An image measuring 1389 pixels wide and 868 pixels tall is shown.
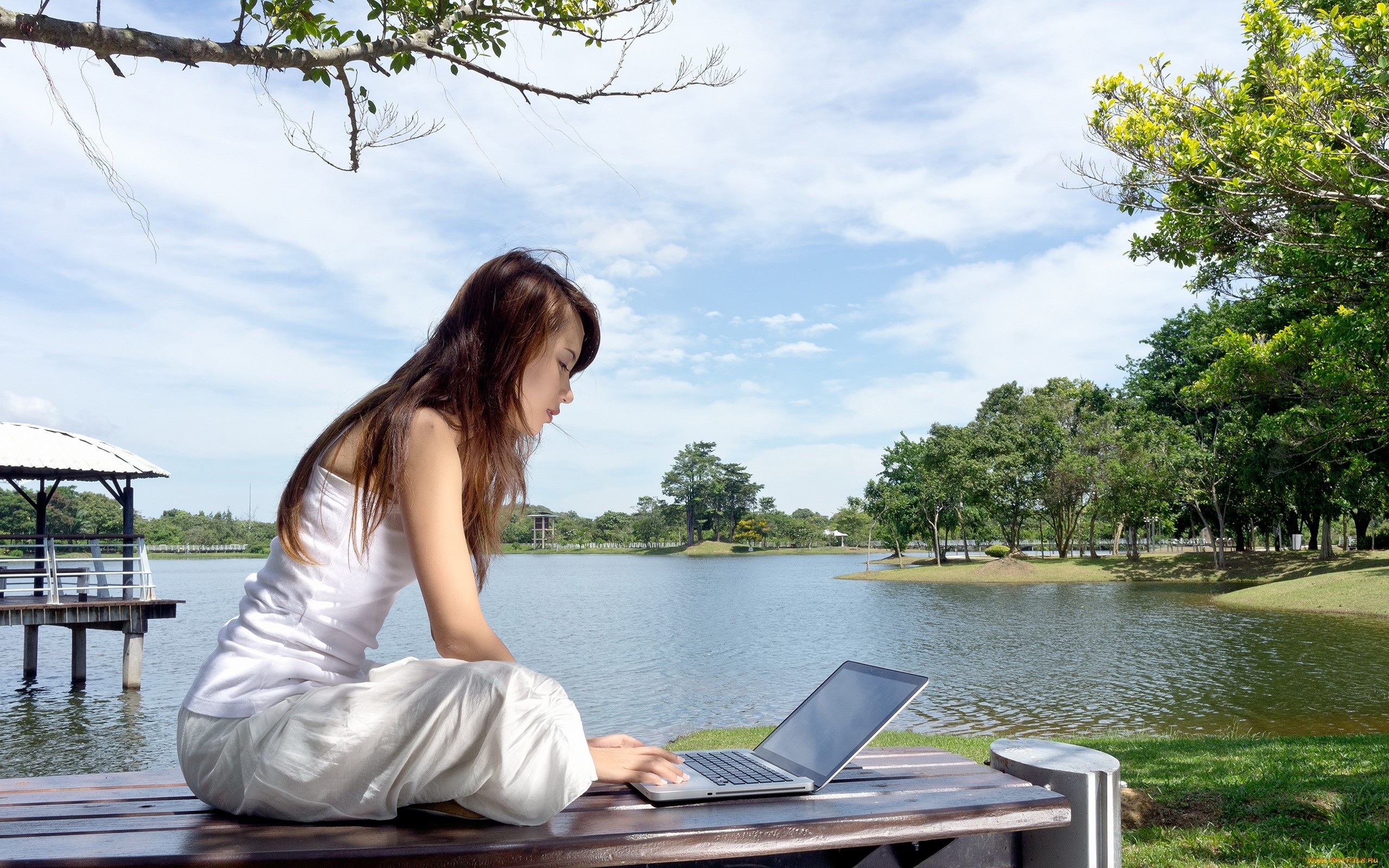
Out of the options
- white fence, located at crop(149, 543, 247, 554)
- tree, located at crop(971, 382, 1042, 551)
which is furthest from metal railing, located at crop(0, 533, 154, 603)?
white fence, located at crop(149, 543, 247, 554)

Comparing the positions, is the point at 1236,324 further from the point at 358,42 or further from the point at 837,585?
the point at 358,42

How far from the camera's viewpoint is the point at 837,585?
37906 millimetres

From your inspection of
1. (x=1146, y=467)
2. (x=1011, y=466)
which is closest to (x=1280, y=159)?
(x=1146, y=467)

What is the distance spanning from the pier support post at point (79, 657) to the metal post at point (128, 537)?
2.79 ft

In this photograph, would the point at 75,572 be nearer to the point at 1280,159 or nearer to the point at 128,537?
the point at 128,537

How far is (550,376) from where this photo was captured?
1864 mm

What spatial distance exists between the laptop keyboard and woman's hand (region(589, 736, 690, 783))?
0.08 meters

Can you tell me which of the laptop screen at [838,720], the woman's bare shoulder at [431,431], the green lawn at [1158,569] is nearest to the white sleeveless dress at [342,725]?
the woman's bare shoulder at [431,431]

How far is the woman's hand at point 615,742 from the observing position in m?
1.72

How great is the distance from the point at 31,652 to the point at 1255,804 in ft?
54.0

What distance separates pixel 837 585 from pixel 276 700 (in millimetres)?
37398

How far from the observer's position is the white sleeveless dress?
1.41m

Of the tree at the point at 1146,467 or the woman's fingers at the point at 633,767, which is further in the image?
the tree at the point at 1146,467

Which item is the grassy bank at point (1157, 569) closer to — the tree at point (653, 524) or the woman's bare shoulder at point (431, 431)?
the woman's bare shoulder at point (431, 431)
